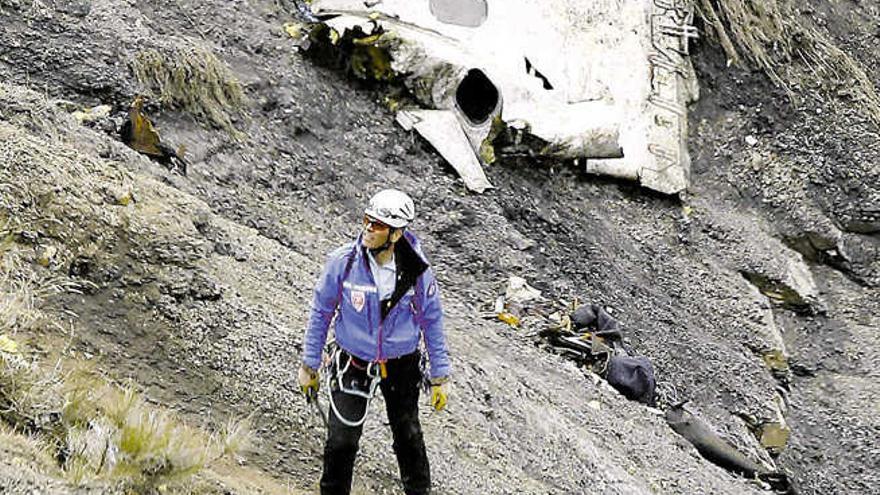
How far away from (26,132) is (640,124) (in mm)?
7743

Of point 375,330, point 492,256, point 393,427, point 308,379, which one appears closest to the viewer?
point 375,330

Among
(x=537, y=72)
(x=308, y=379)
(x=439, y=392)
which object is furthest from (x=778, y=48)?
(x=308, y=379)

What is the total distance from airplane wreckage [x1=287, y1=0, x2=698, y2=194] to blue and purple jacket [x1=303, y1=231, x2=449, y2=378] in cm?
676

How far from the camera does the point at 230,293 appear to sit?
658 centimetres

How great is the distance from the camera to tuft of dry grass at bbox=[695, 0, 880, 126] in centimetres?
1387

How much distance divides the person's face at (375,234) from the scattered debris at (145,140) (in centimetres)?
508

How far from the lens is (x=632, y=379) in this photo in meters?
9.37

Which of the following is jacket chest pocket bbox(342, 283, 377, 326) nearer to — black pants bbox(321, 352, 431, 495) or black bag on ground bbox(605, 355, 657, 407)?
black pants bbox(321, 352, 431, 495)

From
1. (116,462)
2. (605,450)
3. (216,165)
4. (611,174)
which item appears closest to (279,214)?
(216,165)

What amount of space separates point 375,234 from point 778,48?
11.2m

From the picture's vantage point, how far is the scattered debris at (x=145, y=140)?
902 cm

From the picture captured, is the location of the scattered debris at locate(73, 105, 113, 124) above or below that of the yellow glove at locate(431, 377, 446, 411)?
below

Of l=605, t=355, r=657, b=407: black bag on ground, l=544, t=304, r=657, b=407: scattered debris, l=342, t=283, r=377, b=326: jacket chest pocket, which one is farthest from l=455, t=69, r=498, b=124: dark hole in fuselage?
l=342, t=283, r=377, b=326: jacket chest pocket

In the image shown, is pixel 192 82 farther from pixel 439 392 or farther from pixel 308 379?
pixel 439 392
